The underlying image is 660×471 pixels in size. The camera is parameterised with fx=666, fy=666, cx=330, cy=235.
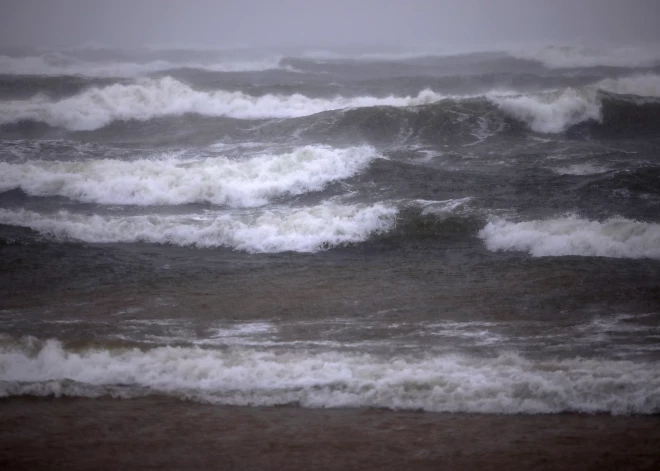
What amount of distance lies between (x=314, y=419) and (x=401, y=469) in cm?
81

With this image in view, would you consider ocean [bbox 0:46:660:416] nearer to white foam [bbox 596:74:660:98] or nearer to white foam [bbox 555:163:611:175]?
white foam [bbox 555:163:611:175]

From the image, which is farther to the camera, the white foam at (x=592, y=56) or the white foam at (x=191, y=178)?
the white foam at (x=592, y=56)

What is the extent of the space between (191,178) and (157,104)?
955 cm

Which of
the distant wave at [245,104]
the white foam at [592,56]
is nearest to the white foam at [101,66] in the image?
the distant wave at [245,104]

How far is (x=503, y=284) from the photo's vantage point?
703 centimetres

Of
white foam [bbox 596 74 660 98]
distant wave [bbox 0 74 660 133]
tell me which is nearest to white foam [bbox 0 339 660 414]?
distant wave [bbox 0 74 660 133]

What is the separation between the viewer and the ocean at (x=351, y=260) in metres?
4.87

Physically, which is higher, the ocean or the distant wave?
the distant wave

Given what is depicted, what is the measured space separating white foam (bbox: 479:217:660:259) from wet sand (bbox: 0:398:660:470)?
414cm

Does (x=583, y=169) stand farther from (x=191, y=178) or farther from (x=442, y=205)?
(x=191, y=178)

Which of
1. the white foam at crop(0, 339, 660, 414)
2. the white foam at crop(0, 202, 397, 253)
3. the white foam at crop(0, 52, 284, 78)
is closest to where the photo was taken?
A: the white foam at crop(0, 339, 660, 414)

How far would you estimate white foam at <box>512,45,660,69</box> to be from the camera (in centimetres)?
3147

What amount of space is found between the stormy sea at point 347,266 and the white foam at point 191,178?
0.05m

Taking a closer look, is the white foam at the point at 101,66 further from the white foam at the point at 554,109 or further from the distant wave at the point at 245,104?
the white foam at the point at 554,109
